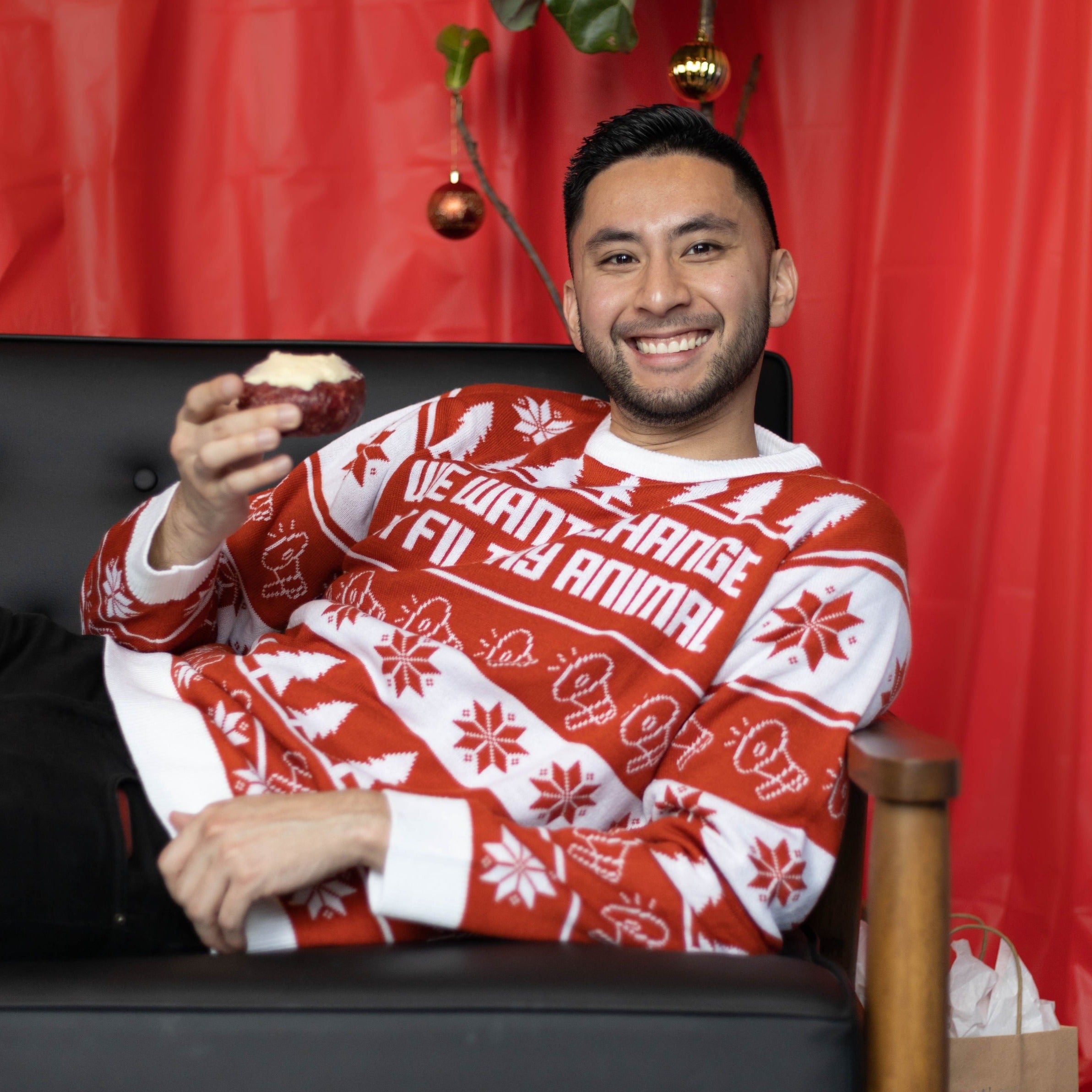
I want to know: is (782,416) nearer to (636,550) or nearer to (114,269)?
(636,550)

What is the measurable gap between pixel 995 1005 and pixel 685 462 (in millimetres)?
665

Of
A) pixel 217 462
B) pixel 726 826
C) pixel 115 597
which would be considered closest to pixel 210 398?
pixel 217 462

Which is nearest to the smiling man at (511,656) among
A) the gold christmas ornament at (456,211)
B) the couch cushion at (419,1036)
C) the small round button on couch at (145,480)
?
the couch cushion at (419,1036)

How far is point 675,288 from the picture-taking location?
4.00ft

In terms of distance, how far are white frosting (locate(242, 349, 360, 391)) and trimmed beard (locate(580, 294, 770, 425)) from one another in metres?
0.38

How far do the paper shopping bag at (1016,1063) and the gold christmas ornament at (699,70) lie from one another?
4.02 ft

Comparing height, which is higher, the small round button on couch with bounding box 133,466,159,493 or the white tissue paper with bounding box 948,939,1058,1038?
the small round button on couch with bounding box 133,466,159,493

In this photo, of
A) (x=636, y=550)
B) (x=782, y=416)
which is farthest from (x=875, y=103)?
(x=636, y=550)

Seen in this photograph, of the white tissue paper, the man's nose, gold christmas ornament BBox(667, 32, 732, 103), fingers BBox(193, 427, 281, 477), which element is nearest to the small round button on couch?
fingers BBox(193, 427, 281, 477)

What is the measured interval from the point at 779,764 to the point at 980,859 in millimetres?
976

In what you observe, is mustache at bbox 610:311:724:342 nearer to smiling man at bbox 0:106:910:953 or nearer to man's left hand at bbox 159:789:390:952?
smiling man at bbox 0:106:910:953

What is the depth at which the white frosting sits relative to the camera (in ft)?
3.00

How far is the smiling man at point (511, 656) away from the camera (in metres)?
0.82

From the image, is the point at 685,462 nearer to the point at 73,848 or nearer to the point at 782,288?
the point at 782,288
